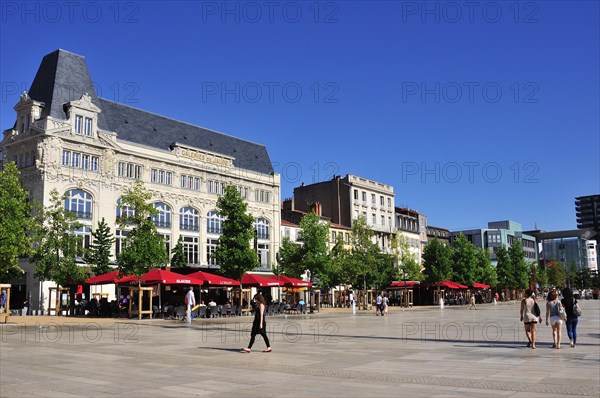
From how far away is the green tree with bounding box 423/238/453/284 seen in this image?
242 feet

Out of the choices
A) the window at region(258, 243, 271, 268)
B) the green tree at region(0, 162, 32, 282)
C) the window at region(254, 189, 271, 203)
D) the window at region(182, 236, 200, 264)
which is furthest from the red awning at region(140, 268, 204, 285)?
the window at region(254, 189, 271, 203)

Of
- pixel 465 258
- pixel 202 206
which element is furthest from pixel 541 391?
pixel 465 258

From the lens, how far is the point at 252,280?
41.1 meters

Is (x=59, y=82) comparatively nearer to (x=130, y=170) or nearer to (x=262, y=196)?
(x=130, y=170)

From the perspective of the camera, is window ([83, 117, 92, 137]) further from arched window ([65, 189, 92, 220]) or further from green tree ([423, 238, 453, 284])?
green tree ([423, 238, 453, 284])

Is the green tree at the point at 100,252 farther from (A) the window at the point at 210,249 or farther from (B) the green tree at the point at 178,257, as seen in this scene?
(A) the window at the point at 210,249

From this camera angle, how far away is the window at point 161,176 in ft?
189

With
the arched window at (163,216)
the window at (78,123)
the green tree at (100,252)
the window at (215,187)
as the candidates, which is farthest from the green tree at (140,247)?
the window at (215,187)

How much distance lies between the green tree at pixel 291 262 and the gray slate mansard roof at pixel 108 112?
50.1 ft

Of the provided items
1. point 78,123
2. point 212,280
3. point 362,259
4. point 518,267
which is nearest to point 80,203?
point 78,123

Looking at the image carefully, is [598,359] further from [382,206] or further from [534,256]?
[534,256]

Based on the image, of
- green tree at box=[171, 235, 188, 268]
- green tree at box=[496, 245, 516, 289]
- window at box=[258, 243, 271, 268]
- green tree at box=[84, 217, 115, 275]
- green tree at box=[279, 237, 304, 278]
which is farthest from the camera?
green tree at box=[496, 245, 516, 289]

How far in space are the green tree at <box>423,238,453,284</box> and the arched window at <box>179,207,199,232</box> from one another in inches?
1237

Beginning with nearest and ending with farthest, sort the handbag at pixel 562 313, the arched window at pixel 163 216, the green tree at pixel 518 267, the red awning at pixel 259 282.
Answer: the handbag at pixel 562 313 < the red awning at pixel 259 282 < the arched window at pixel 163 216 < the green tree at pixel 518 267
